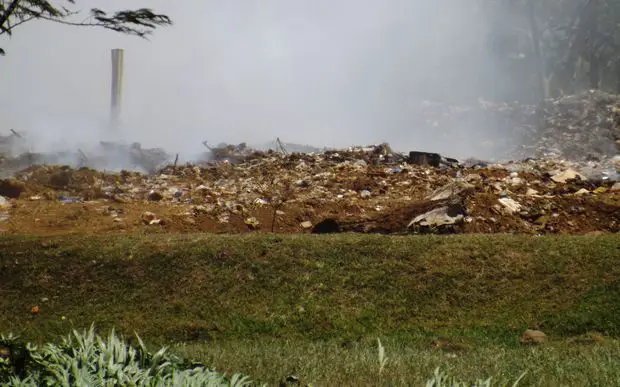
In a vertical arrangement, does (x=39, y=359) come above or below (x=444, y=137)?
below

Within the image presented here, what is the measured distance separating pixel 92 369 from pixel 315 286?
584cm

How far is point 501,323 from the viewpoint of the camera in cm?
784

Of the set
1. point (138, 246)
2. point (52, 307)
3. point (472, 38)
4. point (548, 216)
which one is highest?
point (472, 38)

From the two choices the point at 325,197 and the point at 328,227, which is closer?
the point at 328,227

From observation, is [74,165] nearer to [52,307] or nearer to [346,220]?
[346,220]

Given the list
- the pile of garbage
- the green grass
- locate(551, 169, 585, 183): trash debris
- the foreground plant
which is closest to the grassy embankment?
the green grass

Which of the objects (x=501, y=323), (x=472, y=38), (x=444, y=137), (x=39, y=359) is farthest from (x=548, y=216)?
(x=472, y=38)

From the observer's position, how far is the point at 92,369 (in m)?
2.98

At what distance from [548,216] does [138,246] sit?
6371 millimetres

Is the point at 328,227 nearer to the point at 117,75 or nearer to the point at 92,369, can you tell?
the point at 92,369

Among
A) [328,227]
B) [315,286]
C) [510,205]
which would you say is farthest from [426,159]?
[315,286]

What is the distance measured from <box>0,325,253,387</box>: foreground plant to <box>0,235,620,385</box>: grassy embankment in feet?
10.9

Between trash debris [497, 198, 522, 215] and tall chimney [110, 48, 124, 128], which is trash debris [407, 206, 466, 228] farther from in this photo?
tall chimney [110, 48, 124, 128]

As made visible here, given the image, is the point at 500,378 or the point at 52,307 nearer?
the point at 500,378
